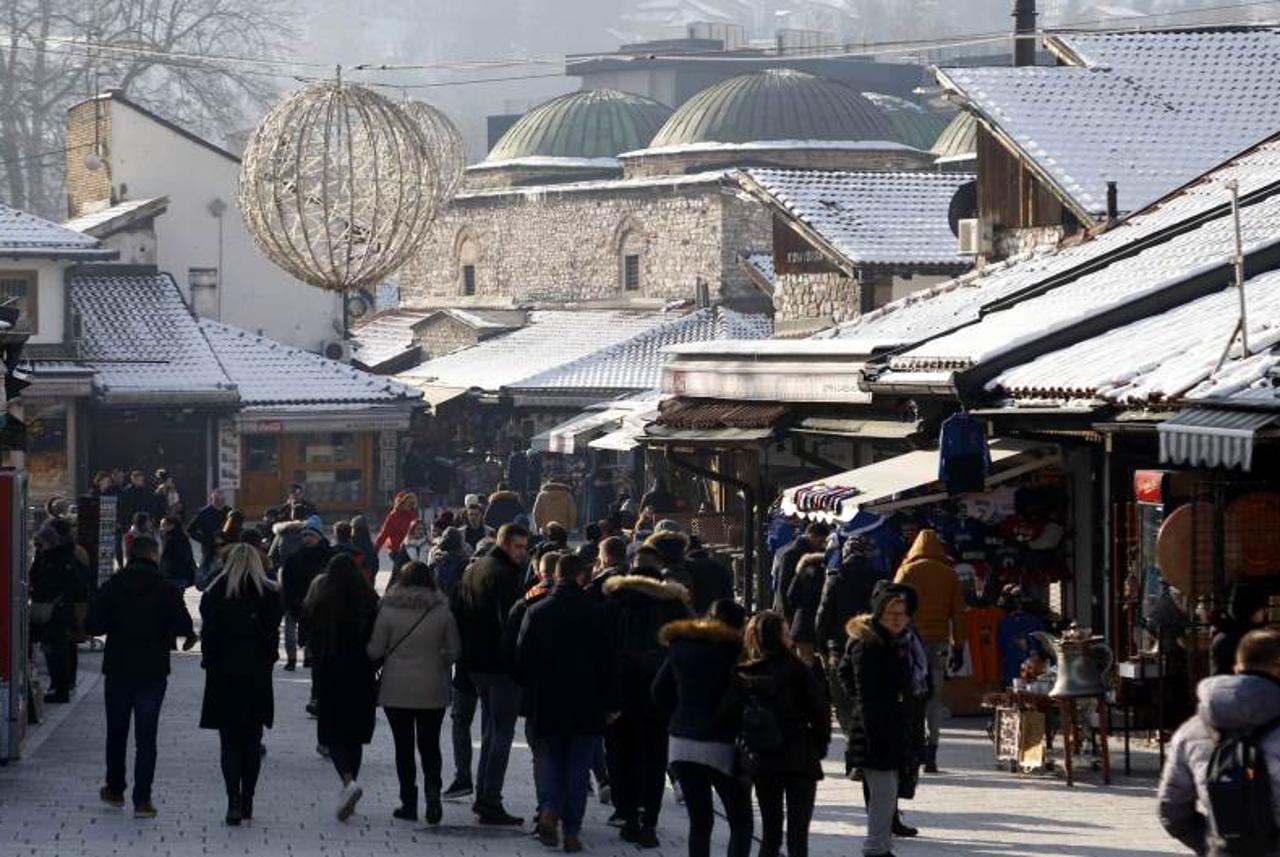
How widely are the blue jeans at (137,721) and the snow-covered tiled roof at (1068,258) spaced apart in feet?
28.8

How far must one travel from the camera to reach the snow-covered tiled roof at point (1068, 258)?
23.1 m

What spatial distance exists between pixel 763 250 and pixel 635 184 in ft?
20.7

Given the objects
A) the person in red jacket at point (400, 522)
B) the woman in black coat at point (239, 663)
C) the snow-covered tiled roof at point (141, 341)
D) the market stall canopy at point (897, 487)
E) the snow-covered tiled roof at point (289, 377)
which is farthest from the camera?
the snow-covered tiled roof at point (289, 377)

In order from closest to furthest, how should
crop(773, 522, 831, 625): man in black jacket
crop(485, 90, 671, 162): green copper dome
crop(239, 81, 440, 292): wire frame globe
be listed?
crop(773, 522, 831, 625): man in black jacket → crop(239, 81, 440, 292): wire frame globe → crop(485, 90, 671, 162): green copper dome

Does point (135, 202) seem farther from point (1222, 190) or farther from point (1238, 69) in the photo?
point (1222, 190)

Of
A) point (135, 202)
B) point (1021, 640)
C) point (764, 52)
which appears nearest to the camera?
point (1021, 640)

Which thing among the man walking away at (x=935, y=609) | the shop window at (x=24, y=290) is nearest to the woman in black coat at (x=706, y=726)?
the man walking away at (x=935, y=609)

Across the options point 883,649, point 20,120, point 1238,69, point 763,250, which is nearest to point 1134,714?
point 883,649

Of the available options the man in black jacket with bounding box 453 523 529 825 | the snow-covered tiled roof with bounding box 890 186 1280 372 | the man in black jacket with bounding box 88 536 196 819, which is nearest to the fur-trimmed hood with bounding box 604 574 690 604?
the man in black jacket with bounding box 453 523 529 825

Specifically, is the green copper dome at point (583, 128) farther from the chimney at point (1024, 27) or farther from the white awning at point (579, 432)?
the chimney at point (1024, 27)

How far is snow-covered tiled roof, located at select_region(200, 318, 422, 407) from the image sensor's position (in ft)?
155

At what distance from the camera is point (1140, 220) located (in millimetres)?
24750

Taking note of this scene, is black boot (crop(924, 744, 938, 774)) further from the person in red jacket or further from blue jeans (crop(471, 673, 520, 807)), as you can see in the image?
the person in red jacket

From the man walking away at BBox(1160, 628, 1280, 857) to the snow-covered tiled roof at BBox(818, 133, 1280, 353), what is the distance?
12952 millimetres
